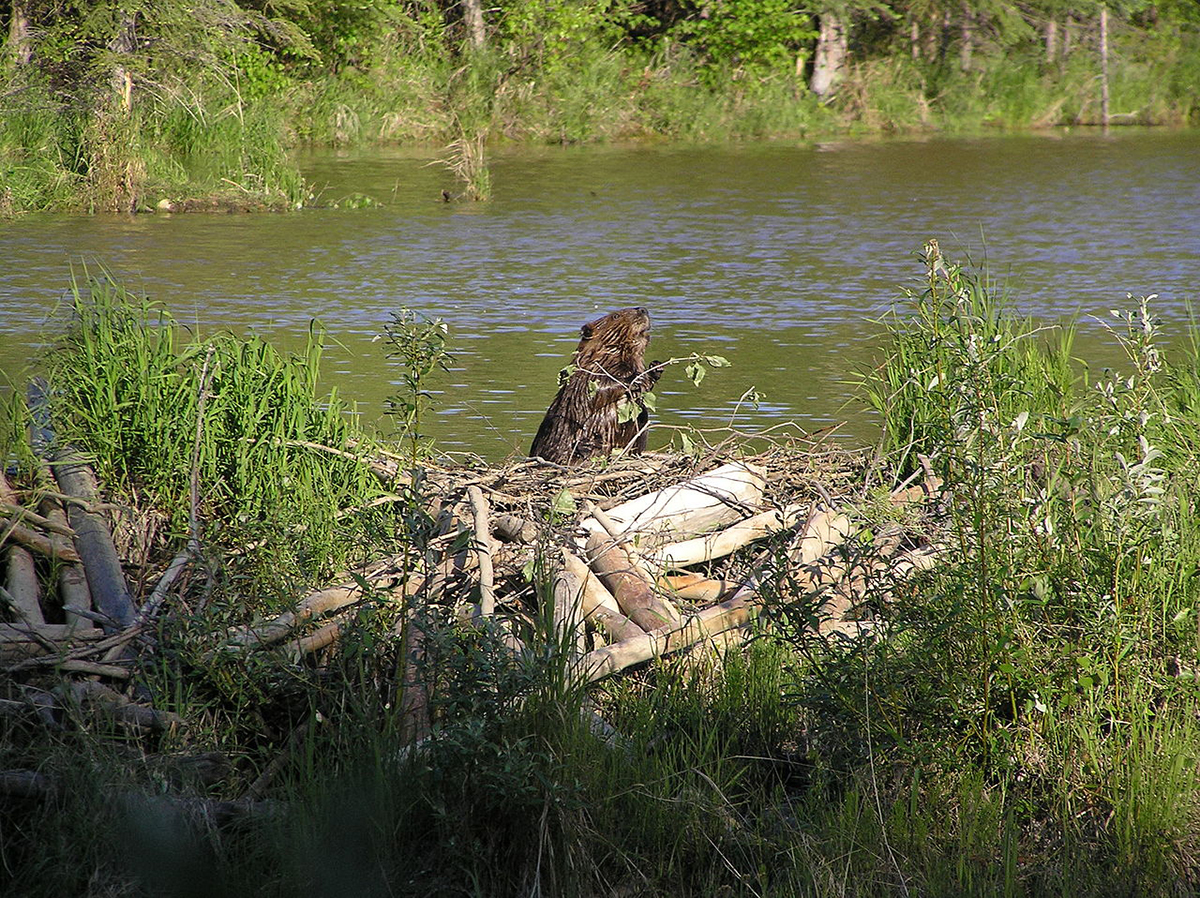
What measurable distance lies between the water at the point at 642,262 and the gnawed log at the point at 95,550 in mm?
1436

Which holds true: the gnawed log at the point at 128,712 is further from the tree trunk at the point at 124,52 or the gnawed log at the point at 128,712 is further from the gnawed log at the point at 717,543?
the tree trunk at the point at 124,52

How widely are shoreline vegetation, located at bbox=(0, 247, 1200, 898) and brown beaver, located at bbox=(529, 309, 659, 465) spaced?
3.72 ft

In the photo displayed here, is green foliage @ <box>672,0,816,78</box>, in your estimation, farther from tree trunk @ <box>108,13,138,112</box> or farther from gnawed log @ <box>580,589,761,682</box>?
gnawed log @ <box>580,589,761,682</box>

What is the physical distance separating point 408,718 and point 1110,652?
1.67 m

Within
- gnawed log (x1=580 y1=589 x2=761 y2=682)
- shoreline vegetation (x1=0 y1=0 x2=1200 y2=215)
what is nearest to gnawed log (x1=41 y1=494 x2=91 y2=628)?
gnawed log (x1=580 y1=589 x2=761 y2=682)

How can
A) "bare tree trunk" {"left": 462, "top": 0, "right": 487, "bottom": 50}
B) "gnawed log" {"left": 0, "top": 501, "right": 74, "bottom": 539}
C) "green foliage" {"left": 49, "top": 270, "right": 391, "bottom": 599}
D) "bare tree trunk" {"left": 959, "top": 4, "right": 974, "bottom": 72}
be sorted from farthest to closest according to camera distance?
"bare tree trunk" {"left": 959, "top": 4, "right": 974, "bottom": 72} → "bare tree trunk" {"left": 462, "top": 0, "right": 487, "bottom": 50} → "green foliage" {"left": 49, "top": 270, "right": 391, "bottom": 599} → "gnawed log" {"left": 0, "top": 501, "right": 74, "bottom": 539}

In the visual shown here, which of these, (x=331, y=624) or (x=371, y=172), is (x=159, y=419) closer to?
(x=331, y=624)

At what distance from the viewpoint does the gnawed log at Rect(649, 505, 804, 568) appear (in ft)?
14.6

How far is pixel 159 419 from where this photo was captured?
4738 mm

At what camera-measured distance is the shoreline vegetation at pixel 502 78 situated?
1318 cm

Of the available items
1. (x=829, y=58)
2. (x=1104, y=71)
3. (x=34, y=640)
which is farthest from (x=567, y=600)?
(x=1104, y=71)

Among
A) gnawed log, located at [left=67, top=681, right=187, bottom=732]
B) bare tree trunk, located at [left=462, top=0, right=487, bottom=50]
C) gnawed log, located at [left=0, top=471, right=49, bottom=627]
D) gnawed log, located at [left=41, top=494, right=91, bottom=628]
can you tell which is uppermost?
bare tree trunk, located at [left=462, top=0, right=487, bottom=50]

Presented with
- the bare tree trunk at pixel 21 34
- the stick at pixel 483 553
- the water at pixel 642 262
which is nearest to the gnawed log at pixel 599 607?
the stick at pixel 483 553

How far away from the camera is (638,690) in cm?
377
